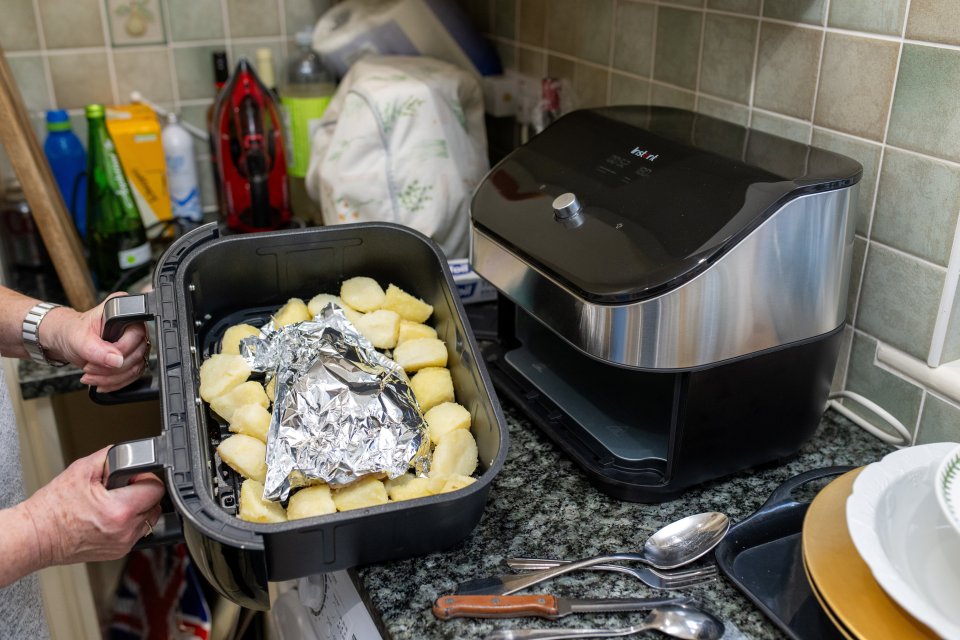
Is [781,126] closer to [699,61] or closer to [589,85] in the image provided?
[699,61]

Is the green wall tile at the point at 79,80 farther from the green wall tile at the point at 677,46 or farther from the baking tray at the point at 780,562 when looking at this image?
the baking tray at the point at 780,562

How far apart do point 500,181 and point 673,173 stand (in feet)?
0.69

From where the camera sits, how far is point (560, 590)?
2.42 feet

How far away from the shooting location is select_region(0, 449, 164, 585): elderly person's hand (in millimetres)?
709

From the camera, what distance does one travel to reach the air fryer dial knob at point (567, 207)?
859mm

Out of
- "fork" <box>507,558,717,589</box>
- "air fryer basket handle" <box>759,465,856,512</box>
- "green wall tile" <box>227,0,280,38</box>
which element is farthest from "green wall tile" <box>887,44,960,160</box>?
"green wall tile" <box>227,0,280,38</box>

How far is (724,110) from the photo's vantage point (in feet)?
3.54

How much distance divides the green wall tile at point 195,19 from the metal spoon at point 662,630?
130 cm

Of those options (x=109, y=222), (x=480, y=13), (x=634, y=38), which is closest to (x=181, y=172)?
(x=109, y=222)

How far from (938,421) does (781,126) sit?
0.36 metres

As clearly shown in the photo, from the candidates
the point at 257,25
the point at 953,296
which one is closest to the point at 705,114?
the point at 953,296

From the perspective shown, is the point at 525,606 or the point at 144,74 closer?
the point at 525,606

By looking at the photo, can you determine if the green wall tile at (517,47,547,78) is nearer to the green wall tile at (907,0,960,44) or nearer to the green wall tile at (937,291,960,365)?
the green wall tile at (907,0,960,44)

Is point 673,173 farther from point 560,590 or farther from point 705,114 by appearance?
point 560,590
